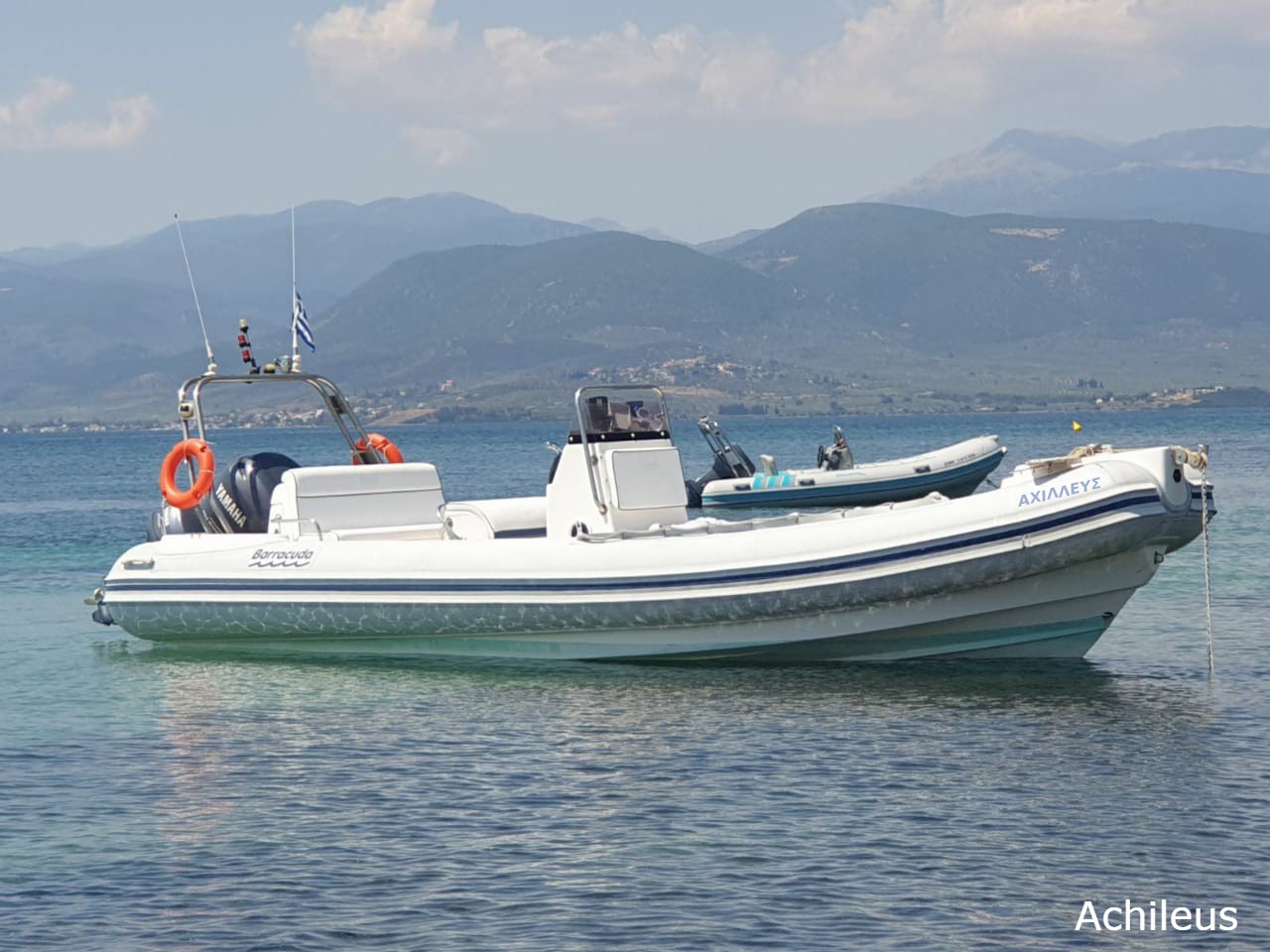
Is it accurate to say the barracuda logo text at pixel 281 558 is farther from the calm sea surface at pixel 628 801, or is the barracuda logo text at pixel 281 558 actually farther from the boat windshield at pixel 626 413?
the boat windshield at pixel 626 413

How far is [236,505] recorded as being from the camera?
2395 cm

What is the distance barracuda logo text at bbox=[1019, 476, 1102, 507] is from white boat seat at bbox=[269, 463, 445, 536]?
7733 millimetres

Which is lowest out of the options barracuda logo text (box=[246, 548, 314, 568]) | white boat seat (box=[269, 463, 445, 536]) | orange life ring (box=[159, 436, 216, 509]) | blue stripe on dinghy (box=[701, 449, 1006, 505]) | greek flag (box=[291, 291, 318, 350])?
blue stripe on dinghy (box=[701, 449, 1006, 505])

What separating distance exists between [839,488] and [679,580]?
30.9 meters

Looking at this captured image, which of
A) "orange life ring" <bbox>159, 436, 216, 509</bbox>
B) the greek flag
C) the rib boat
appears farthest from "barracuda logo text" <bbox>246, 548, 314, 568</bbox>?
the greek flag

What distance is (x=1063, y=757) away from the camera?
625 inches

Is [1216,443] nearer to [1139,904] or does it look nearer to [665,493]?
[665,493]

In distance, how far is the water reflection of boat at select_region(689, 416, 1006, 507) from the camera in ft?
166

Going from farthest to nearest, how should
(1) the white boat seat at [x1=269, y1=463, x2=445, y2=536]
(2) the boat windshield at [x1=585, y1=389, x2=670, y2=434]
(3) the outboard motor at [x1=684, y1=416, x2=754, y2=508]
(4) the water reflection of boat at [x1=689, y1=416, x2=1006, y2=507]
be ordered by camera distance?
(3) the outboard motor at [x1=684, y1=416, x2=754, y2=508] → (4) the water reflection of boat at [x1=689, y1=416, x2=1006, y2=507] → (1) the white boat seat at [x1=269, y1=463, x2=445, y2=536] → (2) the boat windshield at [x1=585, y1=389, x2=670, y2=434]

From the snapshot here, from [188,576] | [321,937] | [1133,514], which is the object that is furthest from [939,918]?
[188,576]

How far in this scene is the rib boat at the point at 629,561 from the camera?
62.5 ft

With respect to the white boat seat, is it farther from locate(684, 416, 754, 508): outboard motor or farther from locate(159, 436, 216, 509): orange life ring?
locate(684, 416, 754, 508): outboard motor

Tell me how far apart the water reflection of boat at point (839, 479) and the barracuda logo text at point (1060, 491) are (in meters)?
30.5

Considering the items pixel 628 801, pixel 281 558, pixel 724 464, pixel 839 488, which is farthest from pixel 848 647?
pixel 724 464
